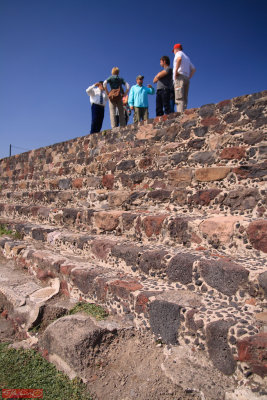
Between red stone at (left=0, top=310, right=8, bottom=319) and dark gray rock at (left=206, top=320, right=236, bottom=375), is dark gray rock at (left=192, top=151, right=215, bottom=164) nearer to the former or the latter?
dark gray rock at (left=206, top=320, right=236, bottom=375)

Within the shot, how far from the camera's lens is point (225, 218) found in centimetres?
218

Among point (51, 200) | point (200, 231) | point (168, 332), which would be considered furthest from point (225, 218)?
point (51, 200)

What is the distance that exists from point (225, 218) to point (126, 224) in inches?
42.7

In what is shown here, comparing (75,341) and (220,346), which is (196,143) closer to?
(220,346)

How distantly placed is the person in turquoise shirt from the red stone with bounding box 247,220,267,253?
151 inches

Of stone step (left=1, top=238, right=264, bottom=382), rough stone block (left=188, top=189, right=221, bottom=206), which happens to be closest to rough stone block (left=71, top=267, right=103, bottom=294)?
stone step (left=1, top=238, right=264, bottom=382)

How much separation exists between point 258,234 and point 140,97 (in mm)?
4112

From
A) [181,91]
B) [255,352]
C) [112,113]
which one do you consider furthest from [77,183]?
[255,352]

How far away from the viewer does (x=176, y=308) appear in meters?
1.63

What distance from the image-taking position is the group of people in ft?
13.2

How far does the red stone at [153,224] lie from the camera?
253 centimetres

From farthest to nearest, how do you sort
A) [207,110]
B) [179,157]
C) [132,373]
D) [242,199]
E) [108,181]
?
[108,181], [179,157], [207,110], [242,199], [132,373]

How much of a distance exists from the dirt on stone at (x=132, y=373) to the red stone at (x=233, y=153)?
5.65ft

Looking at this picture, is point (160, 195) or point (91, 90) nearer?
point (160, 195)
